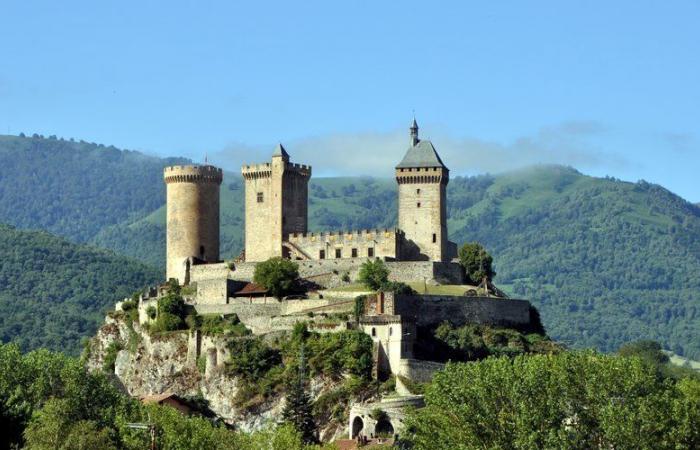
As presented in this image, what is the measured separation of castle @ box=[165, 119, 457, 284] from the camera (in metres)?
100

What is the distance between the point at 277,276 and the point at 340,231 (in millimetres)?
6927

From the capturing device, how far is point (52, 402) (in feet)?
256

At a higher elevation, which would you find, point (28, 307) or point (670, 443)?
point (28, 307)

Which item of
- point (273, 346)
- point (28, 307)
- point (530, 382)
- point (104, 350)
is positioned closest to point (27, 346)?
point (28, 307)

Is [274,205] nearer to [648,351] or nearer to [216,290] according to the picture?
[216,290]

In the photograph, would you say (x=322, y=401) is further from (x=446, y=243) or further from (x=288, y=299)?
(x=446, y=243)

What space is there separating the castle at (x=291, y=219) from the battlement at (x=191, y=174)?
6cm

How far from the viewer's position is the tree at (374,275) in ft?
312

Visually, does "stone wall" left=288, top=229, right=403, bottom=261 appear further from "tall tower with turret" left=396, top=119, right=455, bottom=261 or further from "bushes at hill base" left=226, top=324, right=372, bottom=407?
"bushes at hill base" left=226, top=324, right=372, bottom=407

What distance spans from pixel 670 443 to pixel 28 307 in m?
126

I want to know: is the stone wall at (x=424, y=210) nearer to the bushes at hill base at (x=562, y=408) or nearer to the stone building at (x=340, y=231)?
the stone building at (x=340, y=231)

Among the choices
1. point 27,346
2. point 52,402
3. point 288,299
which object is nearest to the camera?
point 52,402

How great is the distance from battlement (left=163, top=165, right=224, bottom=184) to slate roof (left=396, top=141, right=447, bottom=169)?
12.9 m

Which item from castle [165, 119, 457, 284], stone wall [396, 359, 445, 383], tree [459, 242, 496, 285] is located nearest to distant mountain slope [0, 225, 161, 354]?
castle [165, 119, 457, 284]
